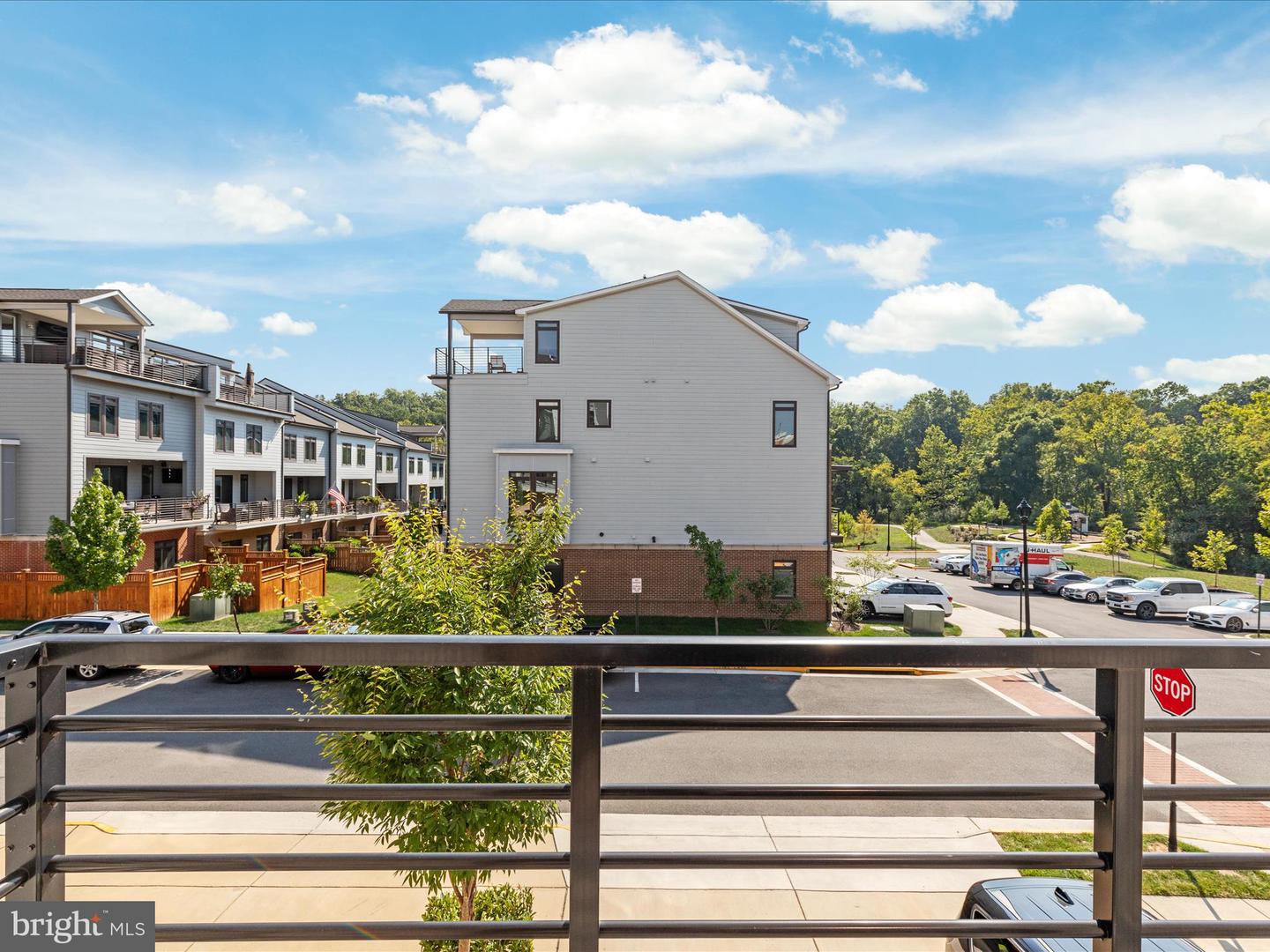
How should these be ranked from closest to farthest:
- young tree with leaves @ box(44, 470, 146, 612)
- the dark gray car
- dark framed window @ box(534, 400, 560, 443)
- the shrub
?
the dark gray car, the shrub, young tree with leaves @ box(44, 470, 146, 612), dark framed window @ box(534, 400, 560, 443)

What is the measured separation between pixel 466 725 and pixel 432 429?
2712 inches

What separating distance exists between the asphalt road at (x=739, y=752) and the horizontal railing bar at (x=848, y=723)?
7.02 meters

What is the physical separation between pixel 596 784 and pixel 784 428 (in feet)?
79.5

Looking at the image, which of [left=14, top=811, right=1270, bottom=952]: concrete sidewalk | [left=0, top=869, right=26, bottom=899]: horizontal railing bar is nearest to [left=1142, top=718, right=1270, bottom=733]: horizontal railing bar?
[left=0, top=869, right=26, bottom=899]: horizontal railing bar

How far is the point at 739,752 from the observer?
468 inches

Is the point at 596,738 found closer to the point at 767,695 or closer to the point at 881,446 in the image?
the point at 767,695

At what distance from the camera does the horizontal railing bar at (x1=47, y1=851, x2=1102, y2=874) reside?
1.94 metres

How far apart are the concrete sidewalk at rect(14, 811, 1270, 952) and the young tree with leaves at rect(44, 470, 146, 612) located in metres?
13.6

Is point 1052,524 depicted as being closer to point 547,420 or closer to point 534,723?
point 547,420

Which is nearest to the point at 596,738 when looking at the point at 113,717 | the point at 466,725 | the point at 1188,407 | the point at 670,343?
the point at 466,725

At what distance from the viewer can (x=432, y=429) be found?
6806 cm

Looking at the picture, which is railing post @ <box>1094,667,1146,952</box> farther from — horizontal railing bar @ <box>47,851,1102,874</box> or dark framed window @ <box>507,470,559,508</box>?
dark framed window @ <box>507,470,559,508</box>

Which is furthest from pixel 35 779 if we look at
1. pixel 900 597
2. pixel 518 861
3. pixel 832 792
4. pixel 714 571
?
pixel 900 597

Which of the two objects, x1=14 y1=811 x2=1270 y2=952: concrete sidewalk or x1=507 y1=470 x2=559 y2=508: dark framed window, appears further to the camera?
x1=507 y1=470 x2=559 y2=508: dark framed window
